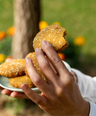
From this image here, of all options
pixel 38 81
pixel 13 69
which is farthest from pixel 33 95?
pixel 13 69

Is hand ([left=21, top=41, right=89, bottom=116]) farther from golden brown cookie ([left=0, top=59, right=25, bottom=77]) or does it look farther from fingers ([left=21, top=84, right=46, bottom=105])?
golden brown cookie ([left=0, top=59, right=25, bottom=77])

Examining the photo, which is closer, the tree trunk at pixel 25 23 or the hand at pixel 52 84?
the hand at pixel 52 84

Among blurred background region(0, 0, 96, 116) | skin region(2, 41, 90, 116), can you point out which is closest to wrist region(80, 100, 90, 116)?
skin region(2, 41, 90, 116)

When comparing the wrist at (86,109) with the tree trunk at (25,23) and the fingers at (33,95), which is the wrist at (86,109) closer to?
the fingers at (33,95)

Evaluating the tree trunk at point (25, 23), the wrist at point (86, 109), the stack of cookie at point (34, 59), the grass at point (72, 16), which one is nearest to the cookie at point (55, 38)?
the stack of cookie at point (34, 59)

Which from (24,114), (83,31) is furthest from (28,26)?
(83,31)

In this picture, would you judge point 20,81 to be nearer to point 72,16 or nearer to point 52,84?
point 52,84

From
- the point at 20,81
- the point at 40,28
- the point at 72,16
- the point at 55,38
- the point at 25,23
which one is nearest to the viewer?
the point at 55,38
